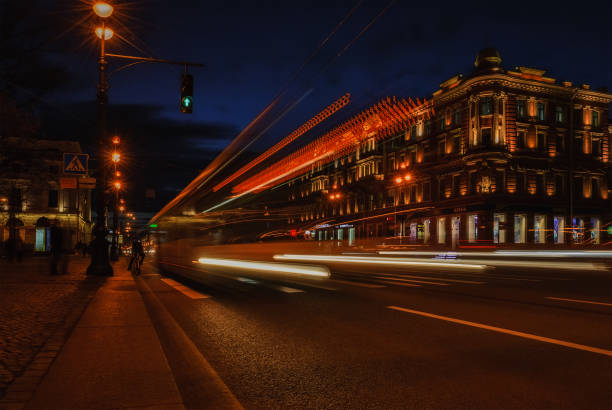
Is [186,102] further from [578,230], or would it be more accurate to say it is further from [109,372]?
[578,230]

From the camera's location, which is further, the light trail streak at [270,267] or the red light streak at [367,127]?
the red light streak at [367,127]

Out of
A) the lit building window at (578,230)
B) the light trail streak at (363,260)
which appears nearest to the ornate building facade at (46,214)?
the light trail streak at (363,260)

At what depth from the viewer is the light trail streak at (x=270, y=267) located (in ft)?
58.2

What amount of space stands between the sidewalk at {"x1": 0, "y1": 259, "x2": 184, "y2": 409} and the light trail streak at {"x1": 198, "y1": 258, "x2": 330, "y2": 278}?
10.9 meters

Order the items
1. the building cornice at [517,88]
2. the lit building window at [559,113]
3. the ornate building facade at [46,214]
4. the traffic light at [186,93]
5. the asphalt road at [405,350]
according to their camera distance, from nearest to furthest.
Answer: the asphalt road at [405,350] < the traffic light at [186,93] < the ornate building facade at [46,214] < the building cornice at [517,88] < the lit building window at [559,113]

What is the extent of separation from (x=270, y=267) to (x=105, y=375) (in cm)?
1816

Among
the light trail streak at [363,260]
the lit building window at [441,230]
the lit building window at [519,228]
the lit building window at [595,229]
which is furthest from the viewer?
the lit building window at [441,230]

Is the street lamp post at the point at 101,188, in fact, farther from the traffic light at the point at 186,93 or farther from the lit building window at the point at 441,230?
the lit building window at the point at 441,230

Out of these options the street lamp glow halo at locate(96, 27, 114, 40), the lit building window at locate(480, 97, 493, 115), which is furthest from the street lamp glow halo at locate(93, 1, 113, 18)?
the lit building window at locate(480, 97, 493, 115)

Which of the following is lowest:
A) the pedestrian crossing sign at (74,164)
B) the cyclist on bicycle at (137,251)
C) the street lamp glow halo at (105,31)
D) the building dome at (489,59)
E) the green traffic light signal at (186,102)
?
the cyclist on bicycle at (137,251)

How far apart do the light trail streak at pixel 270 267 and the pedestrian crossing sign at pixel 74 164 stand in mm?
8086

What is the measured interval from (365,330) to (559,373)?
112 inches

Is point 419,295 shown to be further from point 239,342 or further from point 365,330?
point 239,342

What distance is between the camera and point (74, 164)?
1576cm
